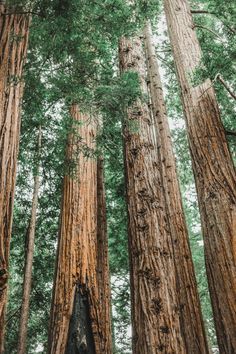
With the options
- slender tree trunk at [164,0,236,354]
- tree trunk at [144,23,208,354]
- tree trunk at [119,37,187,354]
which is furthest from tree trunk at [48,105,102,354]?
tree trunk at [144,23,208,354]

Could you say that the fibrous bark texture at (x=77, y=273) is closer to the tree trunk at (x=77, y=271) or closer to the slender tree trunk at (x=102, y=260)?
the tree trunk at (x=77, y=271)

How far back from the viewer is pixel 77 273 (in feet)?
14.5

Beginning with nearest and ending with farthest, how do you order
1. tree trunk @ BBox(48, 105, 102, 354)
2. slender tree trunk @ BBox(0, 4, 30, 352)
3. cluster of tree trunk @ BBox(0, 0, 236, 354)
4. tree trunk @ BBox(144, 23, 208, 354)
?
slender tree trunk @ BBox(0, 4, 30, 352) → cluster of tree trunk @ BBox(0, 0, 236, 354) → tree trunk @ BBox(48, 105, 102, 354) → tree trunk @ BBox(144, 23, 208, 354)

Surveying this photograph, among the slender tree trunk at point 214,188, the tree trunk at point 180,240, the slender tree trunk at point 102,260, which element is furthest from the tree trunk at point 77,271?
the tree trunk at point 180,240

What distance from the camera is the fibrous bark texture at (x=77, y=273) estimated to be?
12.8 ft

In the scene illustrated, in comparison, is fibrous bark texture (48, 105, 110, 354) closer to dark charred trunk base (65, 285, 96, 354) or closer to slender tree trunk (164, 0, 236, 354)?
dark charred trunk base (65, 285, 96, 354)

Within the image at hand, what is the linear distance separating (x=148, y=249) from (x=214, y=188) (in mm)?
1078

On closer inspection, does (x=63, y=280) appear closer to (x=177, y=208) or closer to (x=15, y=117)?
(x=15, y=117)

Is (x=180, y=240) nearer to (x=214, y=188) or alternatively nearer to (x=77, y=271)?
(x=77, y=271)

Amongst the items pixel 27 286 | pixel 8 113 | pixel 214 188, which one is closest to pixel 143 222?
pixel 214 188

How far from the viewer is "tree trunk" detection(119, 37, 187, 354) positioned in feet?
12.3

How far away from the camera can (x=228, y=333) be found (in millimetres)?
3250

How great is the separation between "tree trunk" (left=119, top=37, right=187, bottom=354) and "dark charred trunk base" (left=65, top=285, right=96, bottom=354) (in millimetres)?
522

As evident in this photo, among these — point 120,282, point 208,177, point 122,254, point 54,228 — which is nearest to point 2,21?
point 208,177
